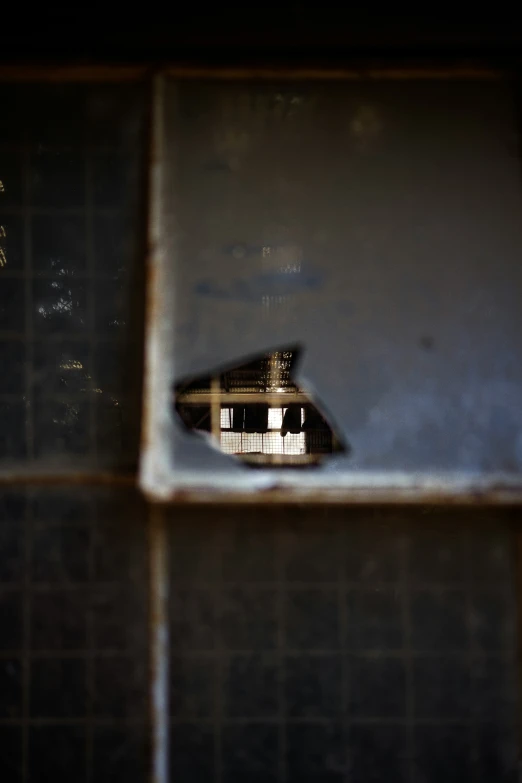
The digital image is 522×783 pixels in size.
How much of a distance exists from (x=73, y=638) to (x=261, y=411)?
260cm

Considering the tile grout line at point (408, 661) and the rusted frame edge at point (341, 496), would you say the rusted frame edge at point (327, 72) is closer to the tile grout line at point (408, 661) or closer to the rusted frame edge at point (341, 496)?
the rusted frame edge at point (341, 496)

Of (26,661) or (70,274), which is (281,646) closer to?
(26,661)

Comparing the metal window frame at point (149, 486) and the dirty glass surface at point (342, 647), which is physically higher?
the metal window frame at point (149, 486)

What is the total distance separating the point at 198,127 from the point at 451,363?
3.71ft

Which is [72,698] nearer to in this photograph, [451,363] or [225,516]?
[225,516]

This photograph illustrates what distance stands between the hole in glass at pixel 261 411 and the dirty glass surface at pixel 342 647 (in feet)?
1.84

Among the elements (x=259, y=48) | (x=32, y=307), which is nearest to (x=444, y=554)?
(x=32, y=307)

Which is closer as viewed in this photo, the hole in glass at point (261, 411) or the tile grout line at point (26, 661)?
the tile grout line at point (26, 661)

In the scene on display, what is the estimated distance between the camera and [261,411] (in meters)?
4.25

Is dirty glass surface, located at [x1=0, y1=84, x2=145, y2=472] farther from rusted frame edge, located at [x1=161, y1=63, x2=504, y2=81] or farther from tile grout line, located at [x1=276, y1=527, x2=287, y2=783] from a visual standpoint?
tile grout line, located at [x1=276, y1=527, x2=287, y2=783]

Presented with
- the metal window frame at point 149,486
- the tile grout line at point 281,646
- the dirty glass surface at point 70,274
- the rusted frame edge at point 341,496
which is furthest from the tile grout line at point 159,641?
the tile grout line at point 281,646

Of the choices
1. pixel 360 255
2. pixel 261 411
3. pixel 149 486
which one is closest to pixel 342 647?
pixel 149 486

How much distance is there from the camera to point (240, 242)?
1.85m

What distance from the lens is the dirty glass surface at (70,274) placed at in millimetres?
1855
